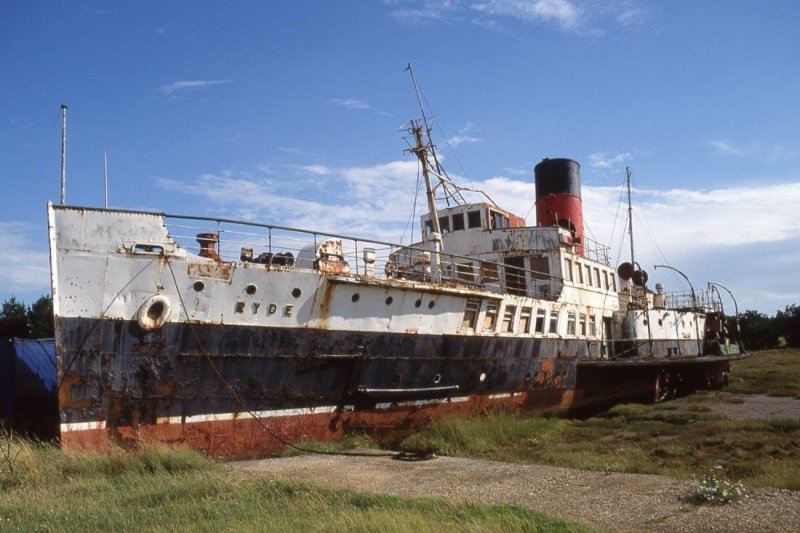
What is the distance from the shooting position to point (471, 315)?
14.7m

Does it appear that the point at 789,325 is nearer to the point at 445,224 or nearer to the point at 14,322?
the point at 445,224

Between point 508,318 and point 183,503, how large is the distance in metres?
10.5

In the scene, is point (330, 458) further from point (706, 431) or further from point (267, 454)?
point (706, 431)

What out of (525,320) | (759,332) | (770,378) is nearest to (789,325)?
(759,332)

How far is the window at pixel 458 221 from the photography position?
19.5m

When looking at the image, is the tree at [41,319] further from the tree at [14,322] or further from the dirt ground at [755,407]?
the dirt ground at [755,407]

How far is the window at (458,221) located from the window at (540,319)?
4.03 m

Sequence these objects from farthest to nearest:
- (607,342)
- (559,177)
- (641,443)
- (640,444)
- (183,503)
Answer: (559,177) → (607,342) → (641,443) → (640,444) → (183,503)

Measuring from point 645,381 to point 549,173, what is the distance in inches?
315

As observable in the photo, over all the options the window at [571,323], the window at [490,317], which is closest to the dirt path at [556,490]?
the window at [490,317]

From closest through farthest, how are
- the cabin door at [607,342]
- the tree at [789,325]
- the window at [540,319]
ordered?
the window at [540,319] < the cabin door at [607,342] < the tree at [789,325]

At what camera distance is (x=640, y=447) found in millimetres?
12469

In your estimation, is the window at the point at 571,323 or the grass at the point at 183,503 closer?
the grass at the point at 183,503

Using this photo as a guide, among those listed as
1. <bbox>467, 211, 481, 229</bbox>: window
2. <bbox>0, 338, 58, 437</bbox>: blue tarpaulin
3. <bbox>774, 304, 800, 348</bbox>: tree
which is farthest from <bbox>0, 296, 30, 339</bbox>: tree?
<bbox>774, 304, 800, 348</bbox>: tree
